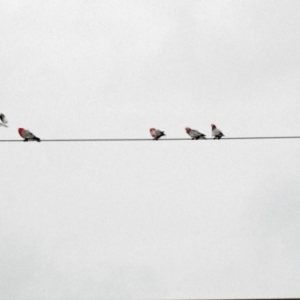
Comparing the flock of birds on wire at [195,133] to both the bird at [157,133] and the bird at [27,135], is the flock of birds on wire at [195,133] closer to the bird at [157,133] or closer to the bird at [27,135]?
the bird at [157,133]

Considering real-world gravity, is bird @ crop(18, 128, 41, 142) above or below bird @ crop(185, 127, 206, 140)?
below

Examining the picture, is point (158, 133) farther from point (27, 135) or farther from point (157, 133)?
point (27, 135)

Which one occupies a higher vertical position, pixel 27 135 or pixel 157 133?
pixel 157 133

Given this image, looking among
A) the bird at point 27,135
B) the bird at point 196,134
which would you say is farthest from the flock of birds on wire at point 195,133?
the bird at point 27,135

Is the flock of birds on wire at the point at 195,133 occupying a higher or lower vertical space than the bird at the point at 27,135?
higher

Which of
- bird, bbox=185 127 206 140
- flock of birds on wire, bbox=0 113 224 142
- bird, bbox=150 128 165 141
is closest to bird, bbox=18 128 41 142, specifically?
flock of birds on wire, bbox=0 113 224 142

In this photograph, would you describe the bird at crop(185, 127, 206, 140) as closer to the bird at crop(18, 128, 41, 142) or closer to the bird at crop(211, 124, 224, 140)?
the bird at crop(211, 124, 224, 140)

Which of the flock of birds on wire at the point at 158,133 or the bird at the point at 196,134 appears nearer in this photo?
the flock of birds on wire at the point at 158,133

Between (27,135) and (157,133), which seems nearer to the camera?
(27,135)

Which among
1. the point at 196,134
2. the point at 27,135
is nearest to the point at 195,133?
the point at 196,134

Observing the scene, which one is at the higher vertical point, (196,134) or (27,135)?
(196,134)

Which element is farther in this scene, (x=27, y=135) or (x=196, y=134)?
(x=196, y=134)

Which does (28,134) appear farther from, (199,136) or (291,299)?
(291,299)

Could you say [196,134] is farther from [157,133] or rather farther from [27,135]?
[27,135]
